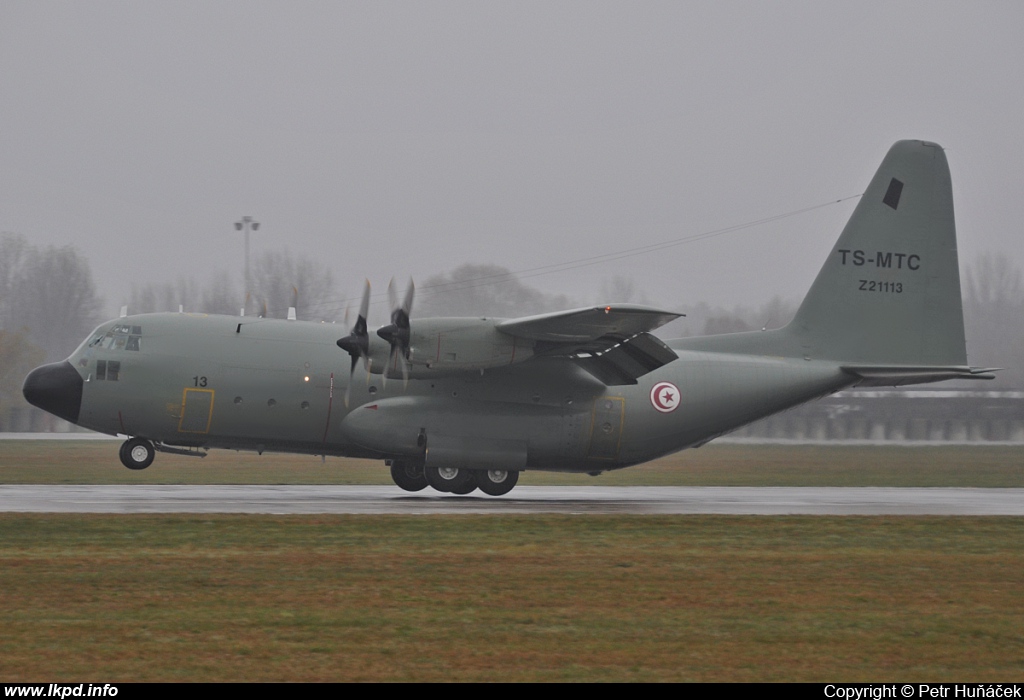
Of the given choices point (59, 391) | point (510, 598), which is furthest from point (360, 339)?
point (510, 598)

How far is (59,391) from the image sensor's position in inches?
808

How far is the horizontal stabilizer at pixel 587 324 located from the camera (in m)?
18.6

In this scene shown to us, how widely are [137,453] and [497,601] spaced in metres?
Answer: 12.2

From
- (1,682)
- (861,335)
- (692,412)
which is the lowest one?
(1,682)

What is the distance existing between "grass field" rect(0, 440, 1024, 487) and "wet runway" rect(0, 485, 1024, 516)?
280cm

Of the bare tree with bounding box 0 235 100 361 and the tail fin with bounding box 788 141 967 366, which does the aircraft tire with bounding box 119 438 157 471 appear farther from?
the bare tree with bounding box 0 235 100 361

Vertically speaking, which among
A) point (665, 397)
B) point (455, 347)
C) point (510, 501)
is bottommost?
point (510, 501)

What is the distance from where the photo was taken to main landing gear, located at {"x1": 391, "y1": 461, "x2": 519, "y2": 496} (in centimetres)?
2158

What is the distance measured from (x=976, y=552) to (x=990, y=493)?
36.4 ft

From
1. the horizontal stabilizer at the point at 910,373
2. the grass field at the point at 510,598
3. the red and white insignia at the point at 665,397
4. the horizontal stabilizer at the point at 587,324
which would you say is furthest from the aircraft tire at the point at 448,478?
the horizontal stabilizer at the point at 910,373

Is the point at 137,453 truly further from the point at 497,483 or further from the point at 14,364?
the point at 14,364

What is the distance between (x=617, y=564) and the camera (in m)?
13.4
